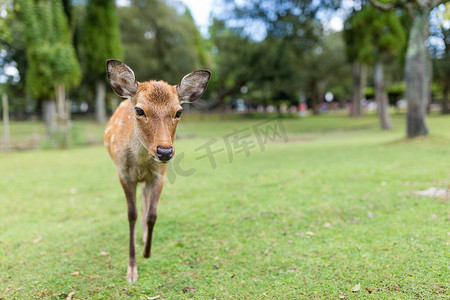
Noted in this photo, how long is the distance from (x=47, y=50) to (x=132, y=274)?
1530 cm

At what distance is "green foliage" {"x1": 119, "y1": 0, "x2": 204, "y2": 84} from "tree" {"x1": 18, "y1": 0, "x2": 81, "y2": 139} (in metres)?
12.8

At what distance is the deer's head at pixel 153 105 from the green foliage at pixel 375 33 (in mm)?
17819

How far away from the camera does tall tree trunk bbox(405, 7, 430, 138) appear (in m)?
10.4

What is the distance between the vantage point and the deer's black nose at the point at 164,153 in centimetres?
289

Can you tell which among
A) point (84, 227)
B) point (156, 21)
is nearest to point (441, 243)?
point (84, 227)

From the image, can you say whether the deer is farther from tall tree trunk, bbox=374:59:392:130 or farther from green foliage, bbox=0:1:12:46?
tall tree trunk, bbox=374:59:392:130

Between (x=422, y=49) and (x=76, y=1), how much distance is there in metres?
18.3

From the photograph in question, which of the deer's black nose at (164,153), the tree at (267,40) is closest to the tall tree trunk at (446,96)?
the tree at (267,40)

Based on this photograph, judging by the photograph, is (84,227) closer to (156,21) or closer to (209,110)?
(156,21)

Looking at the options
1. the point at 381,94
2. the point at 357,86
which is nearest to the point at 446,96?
the point at 357,86

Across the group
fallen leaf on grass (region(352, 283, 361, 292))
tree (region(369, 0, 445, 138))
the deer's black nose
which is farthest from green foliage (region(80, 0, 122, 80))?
fallen leaf on grass (region(352, 283, 361, 292))

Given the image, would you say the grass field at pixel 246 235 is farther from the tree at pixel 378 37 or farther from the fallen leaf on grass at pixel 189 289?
the tree at pixel 378 37

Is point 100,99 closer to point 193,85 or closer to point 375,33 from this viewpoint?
point 375,33

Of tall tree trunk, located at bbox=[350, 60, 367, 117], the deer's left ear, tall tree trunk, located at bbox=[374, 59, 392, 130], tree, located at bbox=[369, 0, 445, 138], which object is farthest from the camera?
tall tree trunk, located at bbox=[350, 60, 367, 117]
